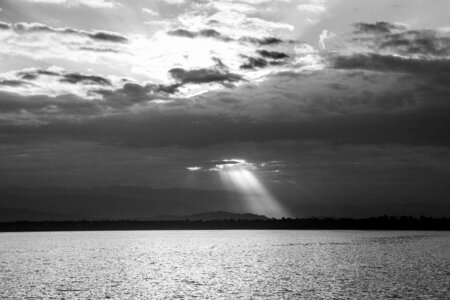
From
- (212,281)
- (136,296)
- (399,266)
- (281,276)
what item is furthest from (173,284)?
(399,266)

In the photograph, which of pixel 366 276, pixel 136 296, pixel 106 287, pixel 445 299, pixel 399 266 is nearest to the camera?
pixel 445 299

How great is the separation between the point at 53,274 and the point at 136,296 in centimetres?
3854

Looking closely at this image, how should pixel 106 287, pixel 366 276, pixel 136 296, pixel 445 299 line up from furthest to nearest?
pixel 366 276 → pixel 106 287 → pixel 136 296 → pixel 445 299

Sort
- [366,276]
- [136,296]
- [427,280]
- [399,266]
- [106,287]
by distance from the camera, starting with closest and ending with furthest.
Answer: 1. [136,296]
2. [106,287]
3. [427,280]
4. [366,276]
5. [399,266]

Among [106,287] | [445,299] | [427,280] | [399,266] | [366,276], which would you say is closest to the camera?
[445,299]

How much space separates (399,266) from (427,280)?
1359 inches

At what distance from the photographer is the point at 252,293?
80312 mm

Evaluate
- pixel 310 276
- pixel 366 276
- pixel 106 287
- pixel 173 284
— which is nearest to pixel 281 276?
pixel 310 276

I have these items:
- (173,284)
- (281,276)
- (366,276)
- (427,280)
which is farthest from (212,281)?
(427,280)

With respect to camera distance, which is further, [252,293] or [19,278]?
[19,278]

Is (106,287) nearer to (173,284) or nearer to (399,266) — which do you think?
(173,284)

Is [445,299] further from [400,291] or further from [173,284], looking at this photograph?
[173,284]

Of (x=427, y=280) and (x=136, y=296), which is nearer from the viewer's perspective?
(x=136, y=296)

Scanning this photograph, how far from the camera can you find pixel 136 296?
77.8 meters
